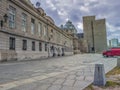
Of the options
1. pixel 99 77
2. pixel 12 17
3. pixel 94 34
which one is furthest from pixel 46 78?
pixel 94 34

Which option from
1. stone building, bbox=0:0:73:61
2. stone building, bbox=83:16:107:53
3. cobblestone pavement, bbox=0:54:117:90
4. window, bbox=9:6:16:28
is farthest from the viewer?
stone building, bbox=83:16:107:53

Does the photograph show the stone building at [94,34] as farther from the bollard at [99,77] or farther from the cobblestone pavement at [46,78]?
the bollard at [99,77]

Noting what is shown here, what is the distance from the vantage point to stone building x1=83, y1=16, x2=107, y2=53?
229 feet

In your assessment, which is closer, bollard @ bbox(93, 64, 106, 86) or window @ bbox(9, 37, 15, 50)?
bollard @ bbox(93, 64, 106, 86)

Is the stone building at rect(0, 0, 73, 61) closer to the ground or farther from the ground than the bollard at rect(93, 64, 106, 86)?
farther from the ground

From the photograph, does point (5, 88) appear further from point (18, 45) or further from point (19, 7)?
point (19, 7)

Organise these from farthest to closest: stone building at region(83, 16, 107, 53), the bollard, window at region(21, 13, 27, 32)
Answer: stone building at region(83, 16, 107, 53) < window at region(21, 13, 27, 32) < the bollard

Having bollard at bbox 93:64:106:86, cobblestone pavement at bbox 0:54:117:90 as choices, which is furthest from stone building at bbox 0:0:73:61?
bollard at bbox 93:64:106:86

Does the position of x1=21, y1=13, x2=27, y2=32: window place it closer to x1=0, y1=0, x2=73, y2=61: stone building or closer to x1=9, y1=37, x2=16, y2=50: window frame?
x1=0, y1=0, x2=73, y2=61: stone building

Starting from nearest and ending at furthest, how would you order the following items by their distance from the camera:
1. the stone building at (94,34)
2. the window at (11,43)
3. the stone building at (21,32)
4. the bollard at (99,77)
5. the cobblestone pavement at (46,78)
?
the cobblestone pavement at (46,78) < the bollard at (99,77) < the stone building at (21,32) < the window at (11,43) < the stone building at (94,34)

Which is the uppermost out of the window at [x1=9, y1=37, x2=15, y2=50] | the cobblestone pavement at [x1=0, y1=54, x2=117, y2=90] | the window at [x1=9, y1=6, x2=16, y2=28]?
the window at [x1=9, y1=6, x2=16, y2=28]

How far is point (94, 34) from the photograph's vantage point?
233 ft

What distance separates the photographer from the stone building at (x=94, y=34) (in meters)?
69.7

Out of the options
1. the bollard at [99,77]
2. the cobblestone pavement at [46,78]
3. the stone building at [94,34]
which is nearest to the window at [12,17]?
the cobblestone pavement at [46,78]
